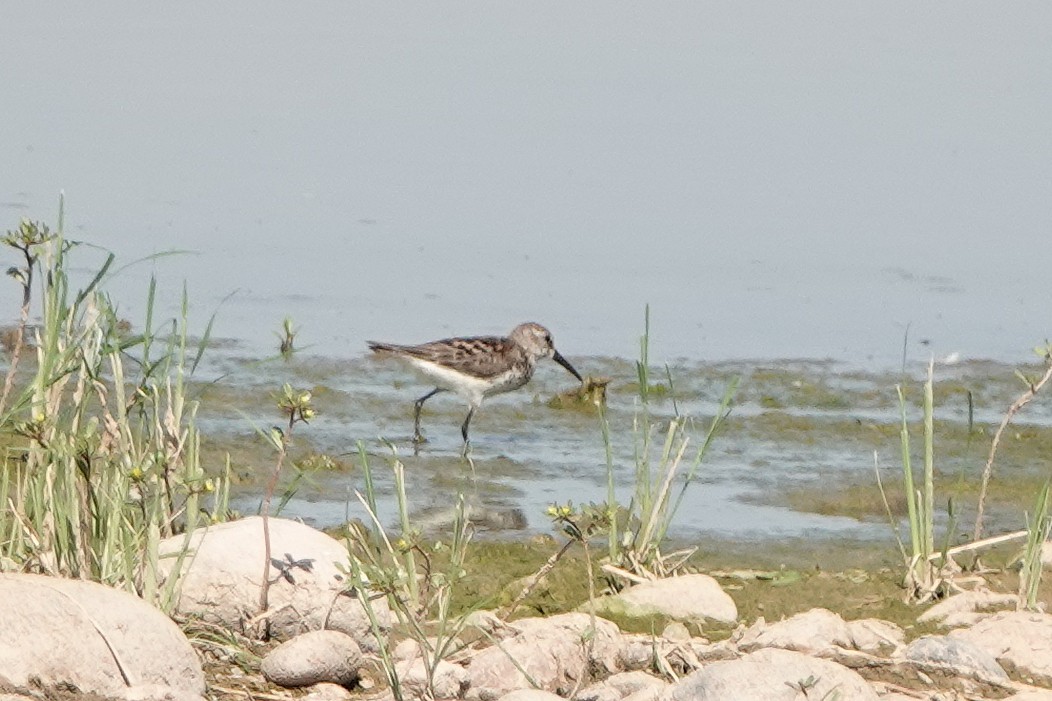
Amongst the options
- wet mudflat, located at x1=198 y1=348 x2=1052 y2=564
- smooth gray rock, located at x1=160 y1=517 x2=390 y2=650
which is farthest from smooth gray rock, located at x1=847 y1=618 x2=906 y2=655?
smooth gray rock, located at x1=160 y1=517 x2=390 y2=650

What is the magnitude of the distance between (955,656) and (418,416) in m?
6.02

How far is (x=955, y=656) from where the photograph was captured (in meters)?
6.61

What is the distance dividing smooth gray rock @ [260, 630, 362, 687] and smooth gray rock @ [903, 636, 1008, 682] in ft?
6.12

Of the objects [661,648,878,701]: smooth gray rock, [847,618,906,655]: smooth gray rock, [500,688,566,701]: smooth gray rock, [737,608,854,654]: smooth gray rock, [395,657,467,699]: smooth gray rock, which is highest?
[661,648,878,701]: smooth gray rock

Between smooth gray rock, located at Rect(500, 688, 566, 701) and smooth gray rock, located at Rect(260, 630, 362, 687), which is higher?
smooth gray rock, located at Rect(500, 688, 566, 701)

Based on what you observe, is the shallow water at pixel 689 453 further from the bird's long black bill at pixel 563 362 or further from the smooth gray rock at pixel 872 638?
the smooth gray rock at pixel 872 638

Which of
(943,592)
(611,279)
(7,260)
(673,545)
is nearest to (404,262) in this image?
(611,279)

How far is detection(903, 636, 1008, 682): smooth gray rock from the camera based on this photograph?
21.6 ft

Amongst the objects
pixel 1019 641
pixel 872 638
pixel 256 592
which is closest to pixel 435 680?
pixel 256 592

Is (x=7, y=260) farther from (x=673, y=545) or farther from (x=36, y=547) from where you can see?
(x=36, y=547)

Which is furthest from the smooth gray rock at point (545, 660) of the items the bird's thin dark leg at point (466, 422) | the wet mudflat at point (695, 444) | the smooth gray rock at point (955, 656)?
the bird's thin dark leg at point (466, 422)

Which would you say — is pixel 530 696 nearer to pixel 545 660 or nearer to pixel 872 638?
pixel 545 660

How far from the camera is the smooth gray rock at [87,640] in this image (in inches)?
226

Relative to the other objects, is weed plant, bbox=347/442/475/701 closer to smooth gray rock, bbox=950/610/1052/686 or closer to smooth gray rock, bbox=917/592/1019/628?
smooth gray rock, bbox=950/610/1052/686
